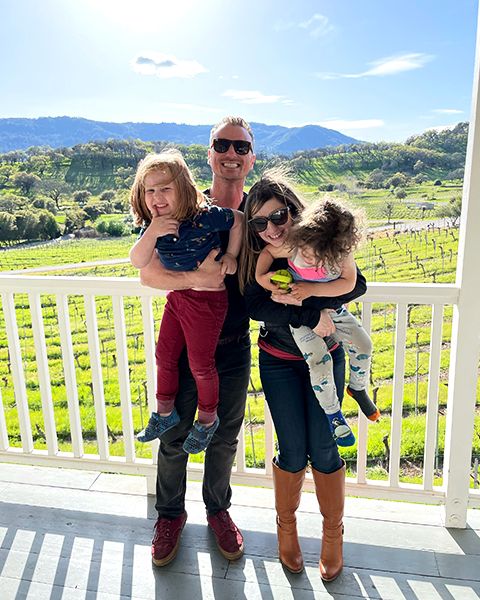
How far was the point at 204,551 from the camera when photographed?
1.91 m

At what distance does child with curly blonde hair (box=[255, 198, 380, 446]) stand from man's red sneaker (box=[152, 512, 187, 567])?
0.80 m

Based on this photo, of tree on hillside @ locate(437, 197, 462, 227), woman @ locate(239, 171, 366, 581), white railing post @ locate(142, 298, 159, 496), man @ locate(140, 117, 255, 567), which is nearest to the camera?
woman @ locate(239, 171, 366, 581)

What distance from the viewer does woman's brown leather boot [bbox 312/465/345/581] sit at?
5.42ft

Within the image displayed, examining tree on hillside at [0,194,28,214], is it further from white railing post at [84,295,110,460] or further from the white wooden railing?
white railing post at [84,295,110,460]

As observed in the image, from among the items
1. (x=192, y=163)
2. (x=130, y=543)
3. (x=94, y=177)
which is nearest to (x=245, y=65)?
(x=94, y=177)

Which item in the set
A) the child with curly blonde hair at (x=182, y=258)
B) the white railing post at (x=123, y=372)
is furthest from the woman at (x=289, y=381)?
the white railing post at (x=123, y=372)

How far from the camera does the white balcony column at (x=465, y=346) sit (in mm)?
1759

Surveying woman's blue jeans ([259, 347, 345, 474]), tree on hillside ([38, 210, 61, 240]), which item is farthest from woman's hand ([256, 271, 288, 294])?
tree on hillside ([38, 210, 61, 240])

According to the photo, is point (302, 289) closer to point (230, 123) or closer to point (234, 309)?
point (234, 309)

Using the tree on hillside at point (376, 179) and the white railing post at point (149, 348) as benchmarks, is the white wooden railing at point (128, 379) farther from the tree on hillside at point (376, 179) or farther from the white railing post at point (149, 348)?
the tree on hillside at point (376, 179)

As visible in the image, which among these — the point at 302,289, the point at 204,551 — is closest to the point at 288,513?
the point at 204,551

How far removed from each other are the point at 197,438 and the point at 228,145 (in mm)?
996

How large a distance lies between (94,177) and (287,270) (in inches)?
60.7

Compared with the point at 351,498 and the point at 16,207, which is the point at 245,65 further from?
the point at 351,498
